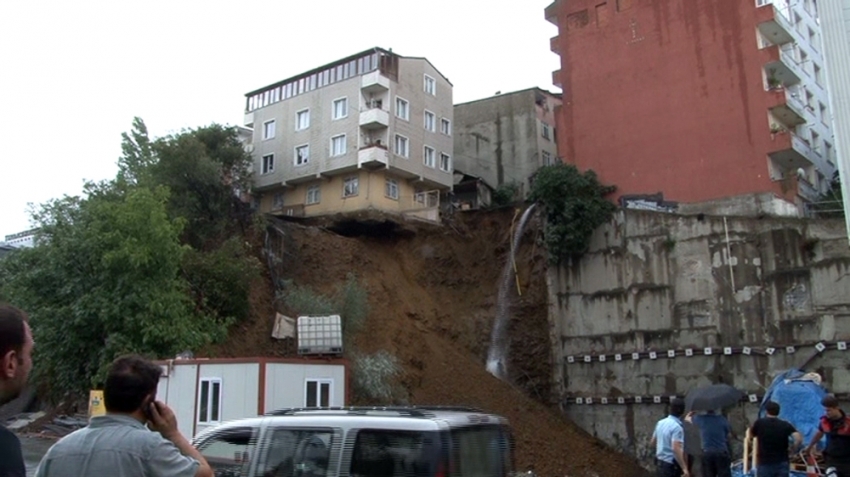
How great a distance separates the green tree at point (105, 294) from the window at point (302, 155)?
1808cm

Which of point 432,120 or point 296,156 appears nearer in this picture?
point 296,156

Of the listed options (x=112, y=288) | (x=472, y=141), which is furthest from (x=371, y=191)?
(x=112, y=288)

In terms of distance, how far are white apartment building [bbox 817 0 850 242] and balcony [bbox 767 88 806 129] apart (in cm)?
1414

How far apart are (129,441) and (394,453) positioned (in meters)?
3.75

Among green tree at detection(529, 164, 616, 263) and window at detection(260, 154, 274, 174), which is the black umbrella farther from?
window at detection(260, 154, 274, 174)

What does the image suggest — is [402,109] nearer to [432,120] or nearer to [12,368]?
[432,120]

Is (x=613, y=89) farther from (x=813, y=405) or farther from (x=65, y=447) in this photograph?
(x=65, y=447)

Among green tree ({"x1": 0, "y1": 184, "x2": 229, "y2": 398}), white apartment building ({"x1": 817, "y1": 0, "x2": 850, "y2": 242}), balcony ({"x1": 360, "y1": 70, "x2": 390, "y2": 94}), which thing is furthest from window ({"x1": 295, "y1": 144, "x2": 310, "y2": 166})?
white apartment building ({"x1": 817, "y1": 0, "x2": 850, "y2": 242})

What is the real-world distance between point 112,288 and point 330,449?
19.5 meters

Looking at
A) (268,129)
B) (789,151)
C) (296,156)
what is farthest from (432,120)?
(789,151)

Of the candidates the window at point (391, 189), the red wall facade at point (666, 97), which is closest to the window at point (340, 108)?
the window at point (391, 189)

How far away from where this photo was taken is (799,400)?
16688mm

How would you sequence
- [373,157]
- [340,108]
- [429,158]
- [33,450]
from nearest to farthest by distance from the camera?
[33,450], [373,157], [340,108], [429,158]

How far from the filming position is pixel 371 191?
40.7 metres
